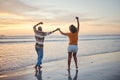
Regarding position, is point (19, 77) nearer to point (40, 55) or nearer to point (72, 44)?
point (40, 55)

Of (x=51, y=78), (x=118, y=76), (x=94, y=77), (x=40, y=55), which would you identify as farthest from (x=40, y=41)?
(x=118, y=76)

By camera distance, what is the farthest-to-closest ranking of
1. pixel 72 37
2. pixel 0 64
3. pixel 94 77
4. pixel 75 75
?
pixel 0 64 → pixel 72 37 → pixel 75 75 → pixel 94 77

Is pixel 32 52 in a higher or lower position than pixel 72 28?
lower

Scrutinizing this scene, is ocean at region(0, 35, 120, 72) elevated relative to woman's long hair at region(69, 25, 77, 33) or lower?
lower

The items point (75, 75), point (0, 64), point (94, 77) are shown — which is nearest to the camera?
point (94, 77)

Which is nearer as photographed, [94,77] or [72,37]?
[94,77]

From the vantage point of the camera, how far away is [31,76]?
9.36 metres

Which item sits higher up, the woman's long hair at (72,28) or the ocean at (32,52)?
the woman's long hair at (72,28)

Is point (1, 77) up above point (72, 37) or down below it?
below

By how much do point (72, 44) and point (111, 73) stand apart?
2148mm

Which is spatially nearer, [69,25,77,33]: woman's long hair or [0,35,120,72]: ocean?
[69,25,77,33]: woman's long hair

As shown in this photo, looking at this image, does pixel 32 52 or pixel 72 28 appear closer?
pixel 72 28

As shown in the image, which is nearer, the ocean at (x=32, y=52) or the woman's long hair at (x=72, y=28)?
the woman's long hair at (x=72, y=28)

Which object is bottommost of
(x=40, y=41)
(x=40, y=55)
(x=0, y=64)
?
(x=0, y=64)
